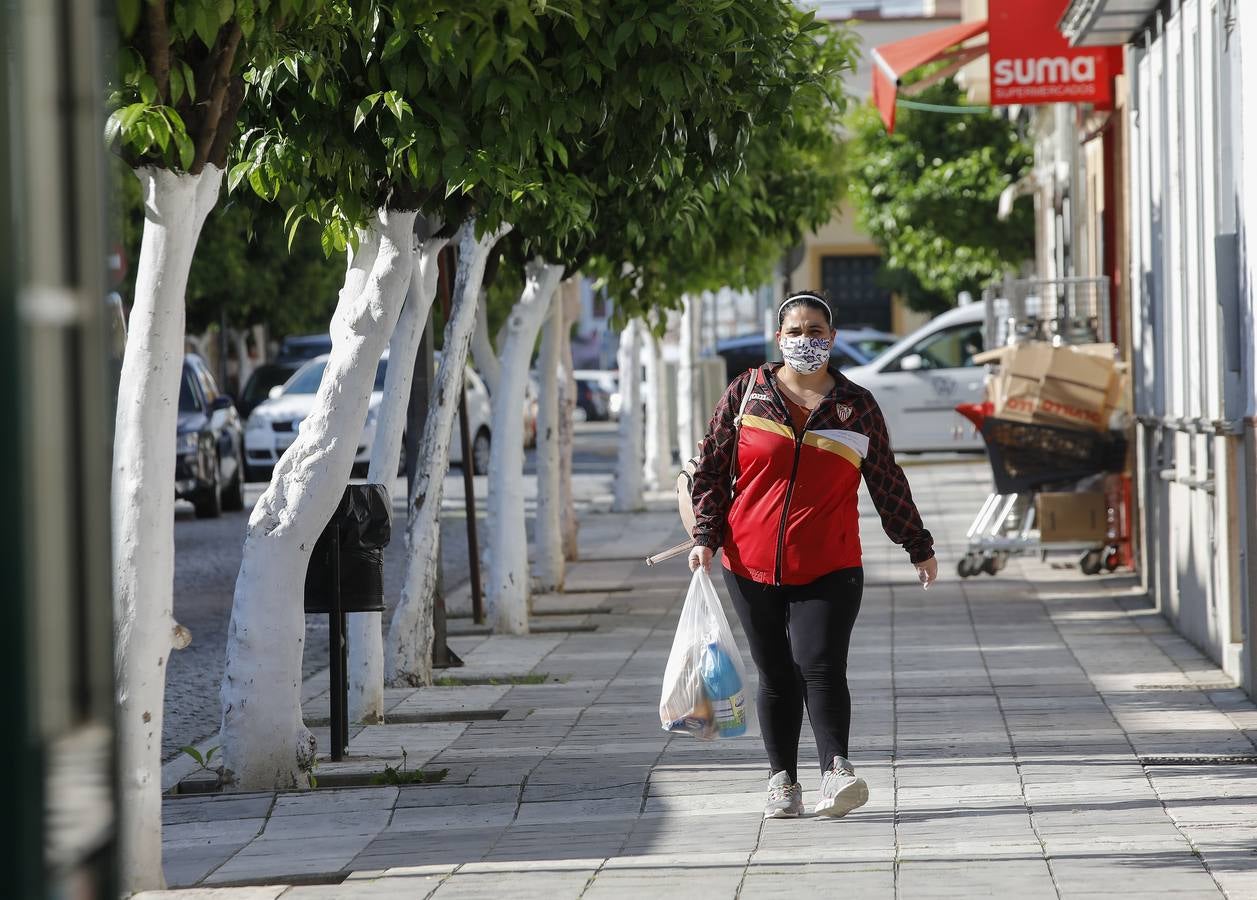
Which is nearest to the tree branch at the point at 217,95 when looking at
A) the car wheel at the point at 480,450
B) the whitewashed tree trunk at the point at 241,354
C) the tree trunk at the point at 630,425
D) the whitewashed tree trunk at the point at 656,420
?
the tree trunk at the point at 630,425

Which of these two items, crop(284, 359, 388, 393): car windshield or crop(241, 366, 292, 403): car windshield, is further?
crop(241, 366, 292, 403): car windshield

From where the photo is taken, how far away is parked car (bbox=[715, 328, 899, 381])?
31812 mm

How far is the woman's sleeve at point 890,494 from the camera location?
22.0ft

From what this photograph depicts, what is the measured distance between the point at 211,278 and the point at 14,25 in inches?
1389

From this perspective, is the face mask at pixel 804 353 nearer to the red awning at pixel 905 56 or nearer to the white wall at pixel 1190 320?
the white wall at pixel 1190 320

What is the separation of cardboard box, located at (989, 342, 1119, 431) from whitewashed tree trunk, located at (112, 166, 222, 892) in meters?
8.85

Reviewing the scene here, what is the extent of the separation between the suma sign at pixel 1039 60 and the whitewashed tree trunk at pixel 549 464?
359cm

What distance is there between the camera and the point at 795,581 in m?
6.56

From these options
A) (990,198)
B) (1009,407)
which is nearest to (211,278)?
(990,198)

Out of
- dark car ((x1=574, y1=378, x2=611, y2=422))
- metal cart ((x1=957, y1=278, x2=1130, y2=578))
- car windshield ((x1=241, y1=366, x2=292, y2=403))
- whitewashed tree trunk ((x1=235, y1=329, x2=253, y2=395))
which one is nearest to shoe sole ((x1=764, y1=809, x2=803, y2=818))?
metal cart ((x1=957, y1=278, x2=1130, y2=578))

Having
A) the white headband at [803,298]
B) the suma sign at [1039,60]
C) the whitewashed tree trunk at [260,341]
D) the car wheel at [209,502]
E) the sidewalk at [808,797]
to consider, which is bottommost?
the sidewalk at [808,797]

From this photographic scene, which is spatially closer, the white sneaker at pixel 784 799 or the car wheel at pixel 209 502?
the white sneaker at pixel 784 799

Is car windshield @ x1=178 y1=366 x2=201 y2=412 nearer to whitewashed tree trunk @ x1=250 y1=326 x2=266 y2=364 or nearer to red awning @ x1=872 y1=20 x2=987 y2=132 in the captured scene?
red awning @ x1=872 y1=20 x2=987 y2=132

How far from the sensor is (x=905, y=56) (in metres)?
16.7
